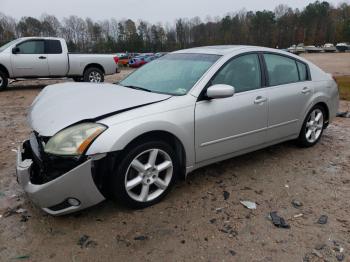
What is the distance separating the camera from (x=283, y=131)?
4.10 m

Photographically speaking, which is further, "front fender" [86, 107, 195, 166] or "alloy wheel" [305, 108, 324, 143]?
"alloy wheel" [305, 108, 324, 143]

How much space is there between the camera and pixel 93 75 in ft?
37.9

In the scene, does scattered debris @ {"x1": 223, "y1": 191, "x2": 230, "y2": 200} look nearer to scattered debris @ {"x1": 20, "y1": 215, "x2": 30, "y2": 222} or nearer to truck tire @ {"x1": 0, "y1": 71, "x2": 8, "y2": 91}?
scattered debris @ {"x1": 20, "y1": 215, "x2": 30, "y2": 222}

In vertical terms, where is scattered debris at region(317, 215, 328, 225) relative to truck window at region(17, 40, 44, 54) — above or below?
below

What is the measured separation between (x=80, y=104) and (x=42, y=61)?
8507 millimetres

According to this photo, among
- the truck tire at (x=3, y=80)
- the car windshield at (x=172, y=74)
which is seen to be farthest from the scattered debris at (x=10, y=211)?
the truck tire at (x=3, y=80)

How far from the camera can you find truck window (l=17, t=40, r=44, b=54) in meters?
10.3

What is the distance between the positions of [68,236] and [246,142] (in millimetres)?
2142

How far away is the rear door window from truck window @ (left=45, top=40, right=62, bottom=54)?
8.66 m

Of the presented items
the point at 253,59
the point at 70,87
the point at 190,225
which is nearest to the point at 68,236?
the point at 190,225

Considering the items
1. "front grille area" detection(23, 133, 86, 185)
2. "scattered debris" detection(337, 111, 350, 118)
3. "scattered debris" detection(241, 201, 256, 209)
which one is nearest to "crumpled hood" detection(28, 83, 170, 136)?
"front grille area" detection(23, 133, 86, 185)

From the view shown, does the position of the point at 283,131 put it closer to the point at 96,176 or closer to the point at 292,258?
the point at 292,258

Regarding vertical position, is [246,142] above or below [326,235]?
above

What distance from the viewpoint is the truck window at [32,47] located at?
10281 millimetres
